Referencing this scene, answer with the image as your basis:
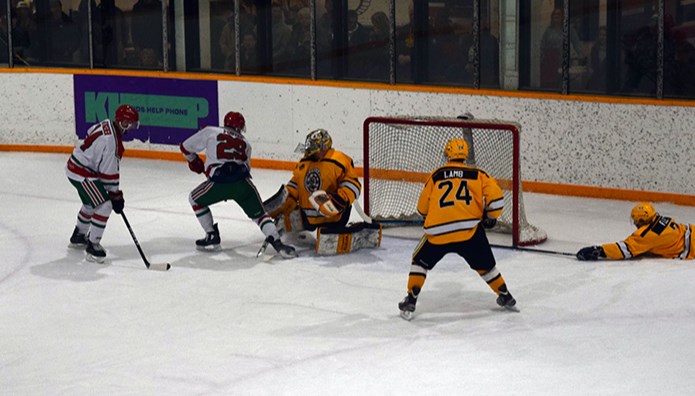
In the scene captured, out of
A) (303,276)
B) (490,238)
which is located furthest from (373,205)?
(303,276)

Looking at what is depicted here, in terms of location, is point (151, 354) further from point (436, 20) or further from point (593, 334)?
point (436, 20)

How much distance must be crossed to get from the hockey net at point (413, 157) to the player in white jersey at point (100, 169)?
207cm

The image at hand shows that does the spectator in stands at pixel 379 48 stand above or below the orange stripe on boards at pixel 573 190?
above

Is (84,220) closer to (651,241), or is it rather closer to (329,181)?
(329,181)

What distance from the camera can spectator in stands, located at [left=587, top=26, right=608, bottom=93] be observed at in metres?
10.8

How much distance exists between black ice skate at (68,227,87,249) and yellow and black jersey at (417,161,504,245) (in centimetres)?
306

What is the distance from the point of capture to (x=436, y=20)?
11.7 metres

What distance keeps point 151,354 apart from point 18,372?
2.24 feet

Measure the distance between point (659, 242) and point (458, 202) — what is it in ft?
6.42

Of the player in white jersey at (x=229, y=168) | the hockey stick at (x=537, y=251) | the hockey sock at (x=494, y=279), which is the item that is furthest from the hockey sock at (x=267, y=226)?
the hockey sock at (x=494, y=279)

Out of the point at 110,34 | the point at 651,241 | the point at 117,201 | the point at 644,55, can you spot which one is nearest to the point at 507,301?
the point at 651,241

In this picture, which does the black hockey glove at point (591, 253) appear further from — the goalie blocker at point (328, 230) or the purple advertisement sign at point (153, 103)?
the purple advertisement sign at point (153, 103)

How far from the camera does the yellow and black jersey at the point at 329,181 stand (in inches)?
343

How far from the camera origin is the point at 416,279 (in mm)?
7031
